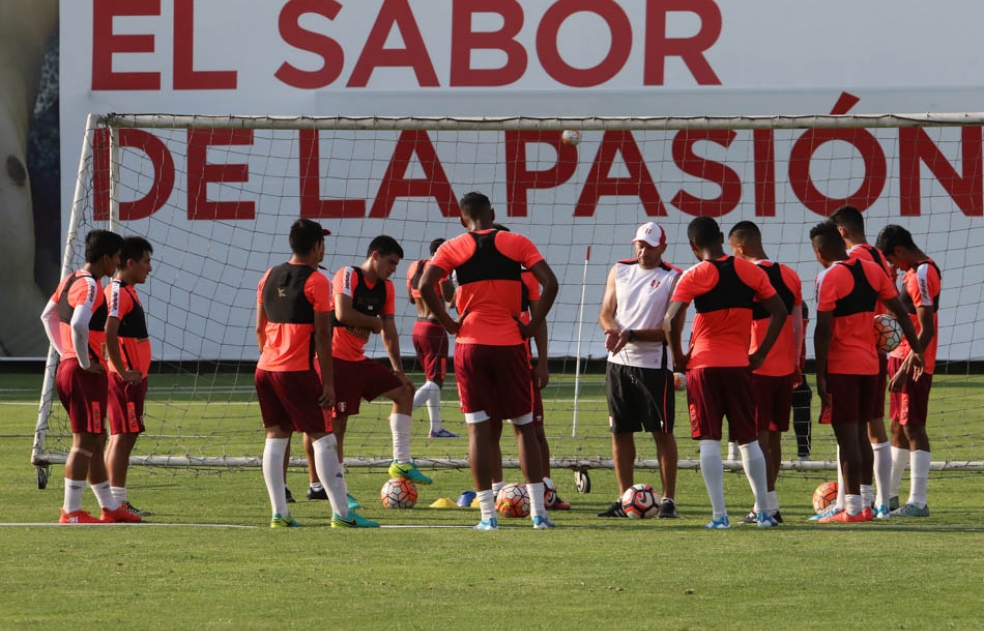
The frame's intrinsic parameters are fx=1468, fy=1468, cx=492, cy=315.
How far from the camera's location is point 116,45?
1055 inches

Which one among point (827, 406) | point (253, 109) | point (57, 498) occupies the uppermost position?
point (253, 109)

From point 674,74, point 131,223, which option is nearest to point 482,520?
point 131,223

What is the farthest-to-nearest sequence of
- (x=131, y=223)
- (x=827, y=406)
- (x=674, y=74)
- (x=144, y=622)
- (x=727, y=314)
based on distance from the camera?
(x=674, y=74) < (x=131, y=223) < (x=827, y=406) < (x=727, y=314) < (x=144, y=622)

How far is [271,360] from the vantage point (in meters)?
9.16

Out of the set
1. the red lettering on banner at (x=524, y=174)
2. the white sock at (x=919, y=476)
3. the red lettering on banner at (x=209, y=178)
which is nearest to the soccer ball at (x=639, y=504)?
the white sock at (x=919, y=476)

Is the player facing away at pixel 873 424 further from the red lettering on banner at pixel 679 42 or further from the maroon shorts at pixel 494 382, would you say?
the red lettering on banner at pixel 679 42

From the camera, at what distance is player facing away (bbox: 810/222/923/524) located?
938 cm

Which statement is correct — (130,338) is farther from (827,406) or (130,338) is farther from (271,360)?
(827,406)

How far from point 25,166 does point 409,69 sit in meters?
7.43

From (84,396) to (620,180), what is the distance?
16.2 meters

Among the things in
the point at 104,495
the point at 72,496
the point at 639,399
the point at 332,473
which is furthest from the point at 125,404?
the point at 639,399

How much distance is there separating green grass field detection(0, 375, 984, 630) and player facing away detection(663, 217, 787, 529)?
50 centimetres

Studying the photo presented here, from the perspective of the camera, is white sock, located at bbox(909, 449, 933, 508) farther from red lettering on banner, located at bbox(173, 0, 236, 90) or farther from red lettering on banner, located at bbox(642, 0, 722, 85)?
red lettering on banner, located at bbox(173, 0, 236, 90)

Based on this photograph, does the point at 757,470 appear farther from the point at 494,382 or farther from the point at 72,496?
the point at 72,496
